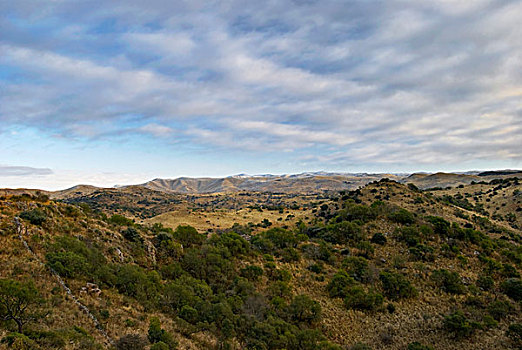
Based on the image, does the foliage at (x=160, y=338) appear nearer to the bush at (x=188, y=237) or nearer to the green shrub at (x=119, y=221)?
the bush at (x=188, y=237)

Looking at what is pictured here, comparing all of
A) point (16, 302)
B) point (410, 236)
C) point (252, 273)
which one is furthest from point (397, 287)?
point (16, 302)

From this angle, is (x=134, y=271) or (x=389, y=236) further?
(x=389, y=236)

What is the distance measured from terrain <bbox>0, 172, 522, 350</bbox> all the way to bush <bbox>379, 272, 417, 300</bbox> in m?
0.11

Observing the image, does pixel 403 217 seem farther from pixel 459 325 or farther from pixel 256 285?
pixel 256 285

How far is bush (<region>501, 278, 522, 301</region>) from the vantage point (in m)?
28.3

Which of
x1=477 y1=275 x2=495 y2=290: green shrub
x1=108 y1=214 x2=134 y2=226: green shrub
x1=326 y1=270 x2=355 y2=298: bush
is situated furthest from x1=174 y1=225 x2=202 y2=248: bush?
x1=477 y1=275 x2=495 y2=290: green shrub

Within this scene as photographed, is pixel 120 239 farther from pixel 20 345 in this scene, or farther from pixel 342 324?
pixel 342 324

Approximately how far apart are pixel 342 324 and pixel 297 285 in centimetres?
710

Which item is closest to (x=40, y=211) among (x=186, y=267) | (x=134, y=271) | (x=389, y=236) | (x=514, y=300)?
(x=134, y=271)

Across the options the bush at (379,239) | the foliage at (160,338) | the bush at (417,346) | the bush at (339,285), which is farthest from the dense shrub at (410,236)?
the foliage at (160,338)

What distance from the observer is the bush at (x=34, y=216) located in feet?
74.0

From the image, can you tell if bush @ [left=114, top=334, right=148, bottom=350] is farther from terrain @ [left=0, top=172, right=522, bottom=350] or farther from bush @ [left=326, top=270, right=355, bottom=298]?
bush @ [left=326, top=270, right=355, bottom=298]

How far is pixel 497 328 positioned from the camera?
77.2ft

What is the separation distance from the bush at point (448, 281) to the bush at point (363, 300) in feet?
28.2
